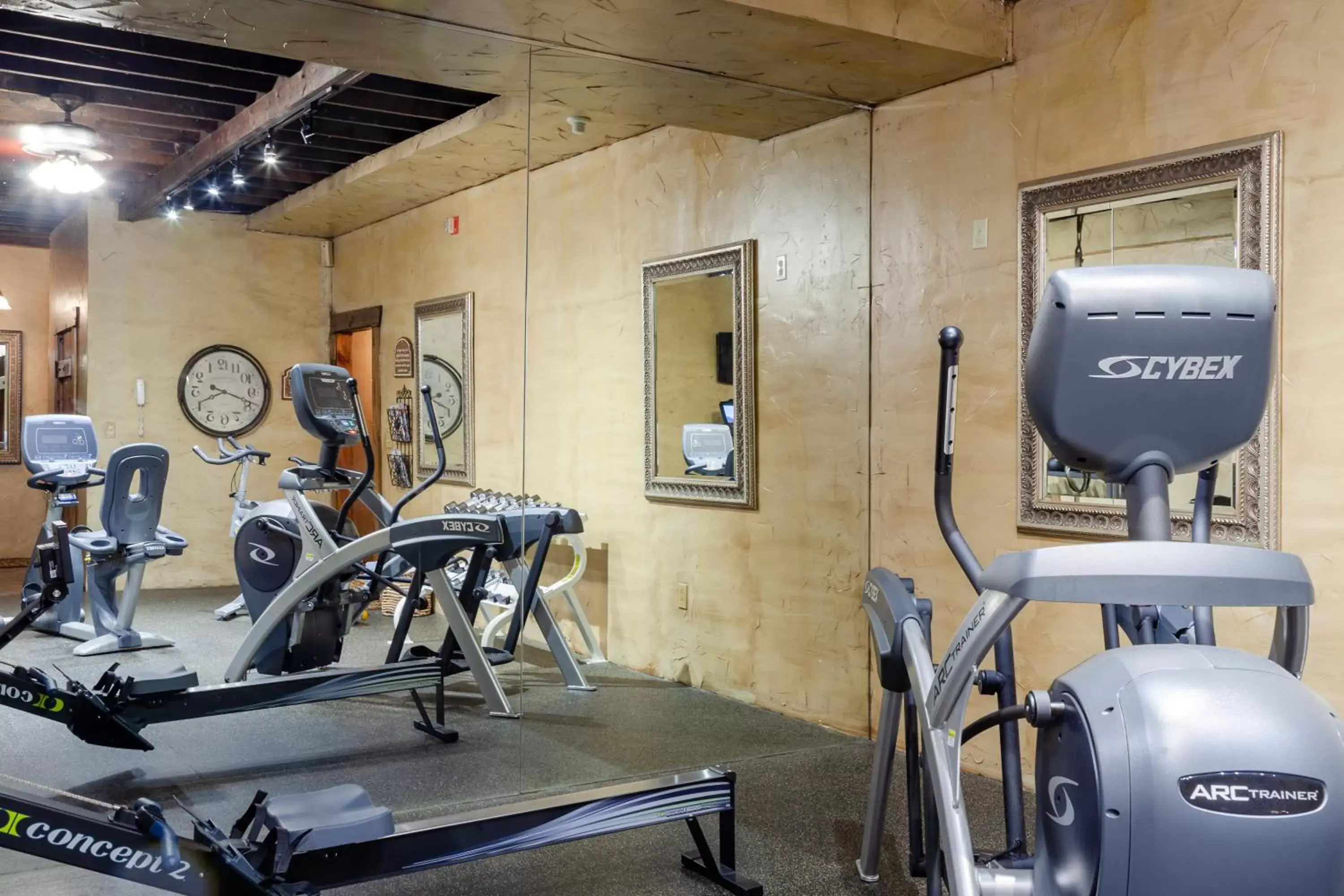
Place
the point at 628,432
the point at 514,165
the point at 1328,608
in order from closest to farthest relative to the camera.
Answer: the point at 1328,608 < the point at 514,165 < the point at 628,432

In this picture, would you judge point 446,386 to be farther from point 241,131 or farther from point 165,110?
point 165,110

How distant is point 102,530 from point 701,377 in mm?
2167

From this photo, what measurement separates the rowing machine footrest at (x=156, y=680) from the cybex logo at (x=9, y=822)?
1137 mm

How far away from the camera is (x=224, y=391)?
350 centimetres

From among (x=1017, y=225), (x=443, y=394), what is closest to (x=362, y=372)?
(x=443, y=394)

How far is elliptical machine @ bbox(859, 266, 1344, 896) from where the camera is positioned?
1.36 meters

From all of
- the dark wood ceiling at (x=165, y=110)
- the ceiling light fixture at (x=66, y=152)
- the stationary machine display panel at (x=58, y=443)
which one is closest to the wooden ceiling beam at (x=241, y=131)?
the dark wood ceiling at (x=165, y=110)

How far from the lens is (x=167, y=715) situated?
3.37 meters

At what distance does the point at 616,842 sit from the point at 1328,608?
215 cm

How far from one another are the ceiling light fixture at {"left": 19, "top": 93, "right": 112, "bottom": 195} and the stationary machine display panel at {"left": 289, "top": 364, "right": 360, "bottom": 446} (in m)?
0.84

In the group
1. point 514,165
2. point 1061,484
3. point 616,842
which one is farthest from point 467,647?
point 1061,484

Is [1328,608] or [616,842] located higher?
[1328,608]

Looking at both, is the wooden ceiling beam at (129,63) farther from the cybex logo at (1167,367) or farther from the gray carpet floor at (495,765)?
the cybex logo at (1167,367)

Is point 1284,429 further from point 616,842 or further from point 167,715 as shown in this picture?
point 167,715
